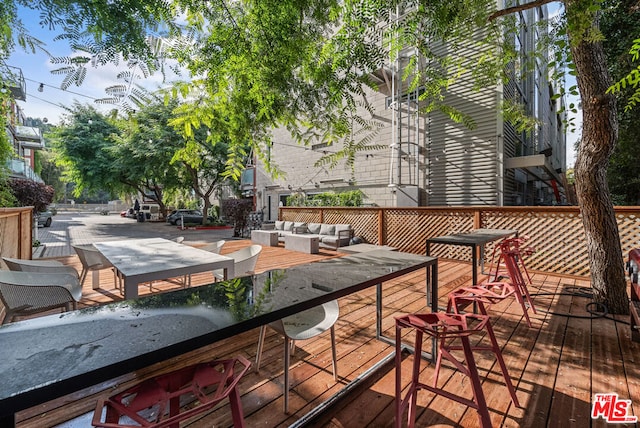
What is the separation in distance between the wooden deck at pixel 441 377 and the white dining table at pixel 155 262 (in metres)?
0.73

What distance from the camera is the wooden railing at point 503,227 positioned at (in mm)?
5176

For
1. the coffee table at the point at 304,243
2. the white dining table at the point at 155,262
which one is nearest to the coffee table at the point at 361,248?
the coffee table at the point at 304,243

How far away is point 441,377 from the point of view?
2.21m

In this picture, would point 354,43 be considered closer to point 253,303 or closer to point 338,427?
point 253,303

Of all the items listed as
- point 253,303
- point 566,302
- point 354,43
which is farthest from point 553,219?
point 253,303

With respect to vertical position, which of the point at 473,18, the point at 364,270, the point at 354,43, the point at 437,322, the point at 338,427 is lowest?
the point at 338,427

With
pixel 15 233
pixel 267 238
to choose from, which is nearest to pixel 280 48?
pixel 15 233

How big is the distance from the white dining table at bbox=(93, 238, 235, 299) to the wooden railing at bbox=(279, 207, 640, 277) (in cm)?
558

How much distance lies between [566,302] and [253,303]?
14.9 ft

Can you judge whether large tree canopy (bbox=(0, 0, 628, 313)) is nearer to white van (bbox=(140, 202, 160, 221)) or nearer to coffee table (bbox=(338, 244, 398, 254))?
coffee table (bbox=(338, 244, 398, 254))

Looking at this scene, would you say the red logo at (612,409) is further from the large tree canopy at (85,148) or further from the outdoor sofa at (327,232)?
the large tree canopy at (85,148)

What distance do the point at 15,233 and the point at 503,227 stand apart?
894cm

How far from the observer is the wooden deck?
5.86 feet

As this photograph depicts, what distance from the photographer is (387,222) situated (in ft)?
26.7
